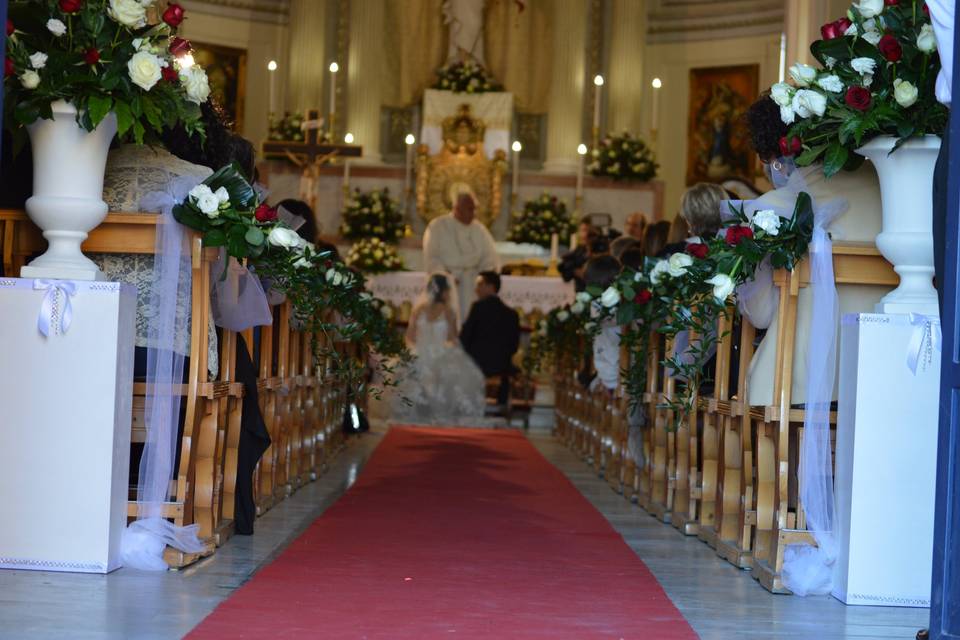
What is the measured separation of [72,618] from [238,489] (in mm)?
1786

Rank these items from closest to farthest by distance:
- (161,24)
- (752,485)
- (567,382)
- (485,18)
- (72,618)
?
(72,618) → (161,24) → (752,485) → (567,382) → (485,18)

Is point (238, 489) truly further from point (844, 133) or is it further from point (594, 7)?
point (594, 7)

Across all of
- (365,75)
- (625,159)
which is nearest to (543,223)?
(625,159)

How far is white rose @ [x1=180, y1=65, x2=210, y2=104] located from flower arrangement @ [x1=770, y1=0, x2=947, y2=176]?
1.86 m

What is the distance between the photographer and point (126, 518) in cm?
440

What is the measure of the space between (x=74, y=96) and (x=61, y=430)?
3.29 ft

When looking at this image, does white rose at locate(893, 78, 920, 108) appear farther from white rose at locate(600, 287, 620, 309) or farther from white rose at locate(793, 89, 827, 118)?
white rose at locate(600, 287, 620, 309)

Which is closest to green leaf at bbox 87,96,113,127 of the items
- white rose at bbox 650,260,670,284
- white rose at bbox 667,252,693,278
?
white rose at bbox 667,252,693,278

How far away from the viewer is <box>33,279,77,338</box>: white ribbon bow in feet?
13.6

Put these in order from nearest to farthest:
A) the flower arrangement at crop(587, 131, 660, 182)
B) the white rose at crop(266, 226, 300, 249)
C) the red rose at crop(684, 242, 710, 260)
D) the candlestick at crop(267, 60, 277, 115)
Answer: the white rose at crop(266, 226, 300, 249)
the red rose at crop(684, 242, 710, 260)
the candlestick at crop(267, 60, 277, 115)
the flower arrangement at crop(587, 131, 660, 182)

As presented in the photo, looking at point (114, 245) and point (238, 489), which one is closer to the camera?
point (114, 245)

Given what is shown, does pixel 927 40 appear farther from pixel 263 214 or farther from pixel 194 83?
pixel 194 83

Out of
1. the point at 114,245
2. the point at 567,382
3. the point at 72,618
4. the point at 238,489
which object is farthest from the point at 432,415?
the point at 72,618

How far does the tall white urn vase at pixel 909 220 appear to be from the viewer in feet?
14.3
